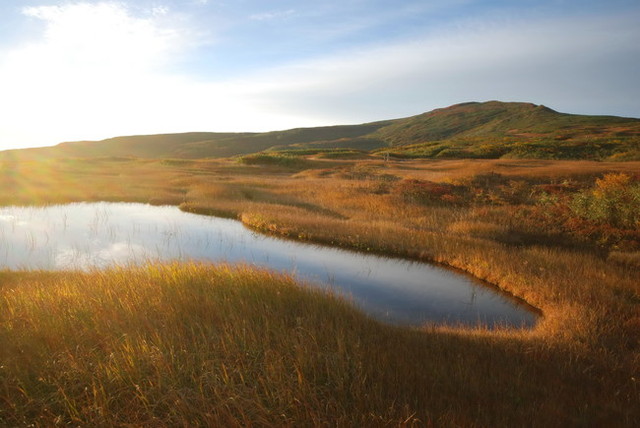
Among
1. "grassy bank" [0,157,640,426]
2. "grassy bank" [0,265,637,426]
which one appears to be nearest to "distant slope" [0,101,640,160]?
"grassy bank" [0,157,640,426]

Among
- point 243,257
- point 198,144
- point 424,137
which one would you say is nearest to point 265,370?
point 243,257

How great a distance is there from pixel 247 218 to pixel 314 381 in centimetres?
1449

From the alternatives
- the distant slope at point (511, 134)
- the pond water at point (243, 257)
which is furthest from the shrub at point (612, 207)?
the distant slope at point (511, 134)

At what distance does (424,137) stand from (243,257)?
102 meters

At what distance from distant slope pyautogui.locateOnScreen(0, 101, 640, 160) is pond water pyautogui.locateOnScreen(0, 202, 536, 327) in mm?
45823

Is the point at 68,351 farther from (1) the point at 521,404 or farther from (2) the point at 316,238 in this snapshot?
(2) the point at 316,238

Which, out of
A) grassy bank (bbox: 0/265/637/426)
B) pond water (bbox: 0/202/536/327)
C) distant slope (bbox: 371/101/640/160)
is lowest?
pond water (bbox: 0/202/536/327)

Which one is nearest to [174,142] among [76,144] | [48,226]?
[76,144]

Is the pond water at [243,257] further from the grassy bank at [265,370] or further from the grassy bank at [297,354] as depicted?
the grassy bank at [265,370]

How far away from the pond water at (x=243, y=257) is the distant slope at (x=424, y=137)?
45823 mm

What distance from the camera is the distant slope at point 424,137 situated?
6788cm

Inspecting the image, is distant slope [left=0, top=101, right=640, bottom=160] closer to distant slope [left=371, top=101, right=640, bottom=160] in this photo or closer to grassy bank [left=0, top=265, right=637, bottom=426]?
distant slope [left=371, top=101, right=640, bottom=160]

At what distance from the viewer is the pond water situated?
8.78 meters

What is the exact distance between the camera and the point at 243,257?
1255cm
